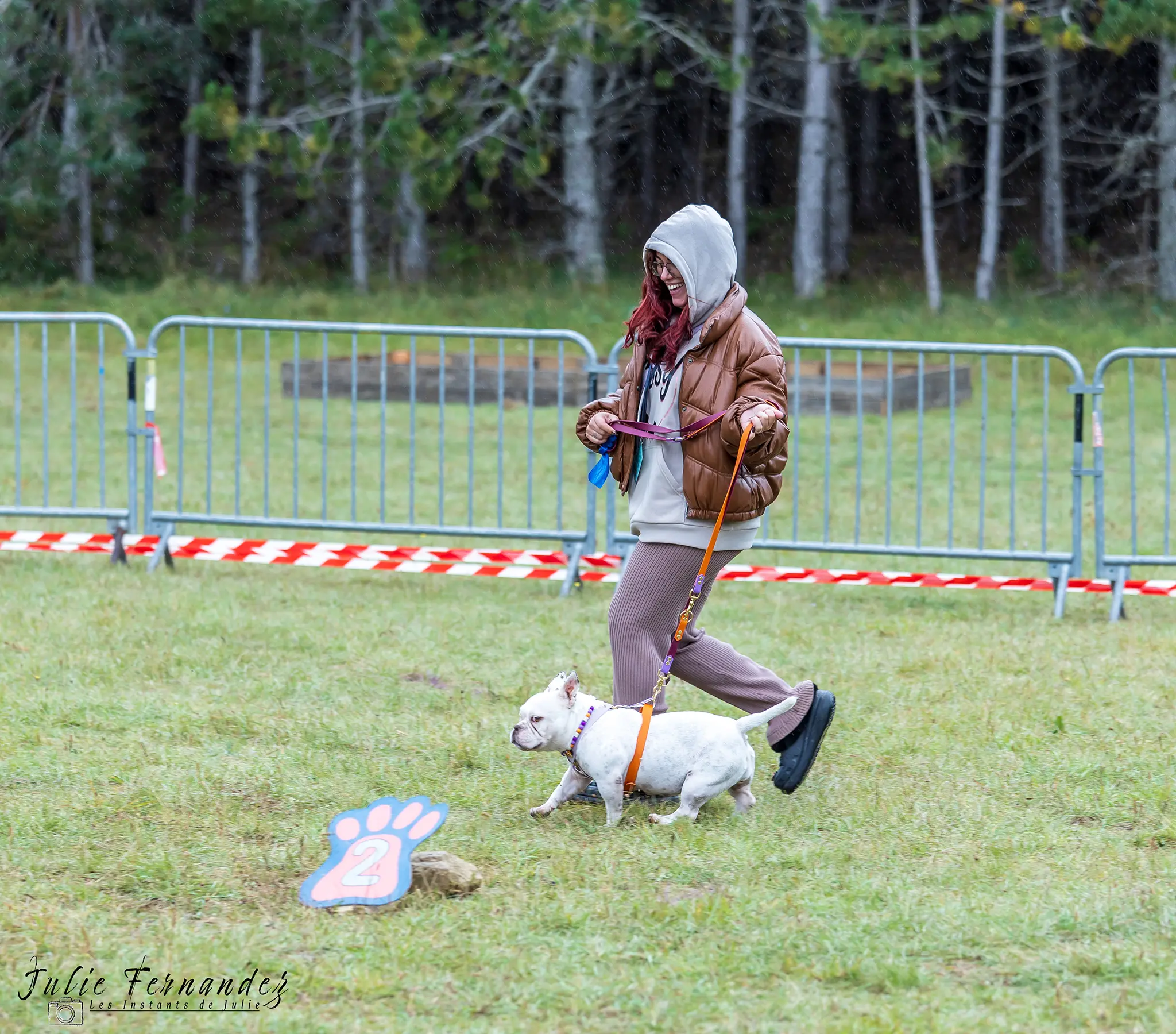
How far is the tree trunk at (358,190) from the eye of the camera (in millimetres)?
26688

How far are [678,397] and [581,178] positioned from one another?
23102 millimetres

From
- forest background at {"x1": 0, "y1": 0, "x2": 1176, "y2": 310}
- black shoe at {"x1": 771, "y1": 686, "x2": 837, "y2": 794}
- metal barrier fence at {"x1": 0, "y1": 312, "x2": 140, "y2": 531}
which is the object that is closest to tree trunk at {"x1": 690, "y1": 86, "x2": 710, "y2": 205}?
forest background at {"x1": 0, "y1": 0, "x2": 1176, "y2": 310}

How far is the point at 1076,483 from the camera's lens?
28.0 feet

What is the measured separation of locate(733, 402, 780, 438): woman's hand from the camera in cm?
470

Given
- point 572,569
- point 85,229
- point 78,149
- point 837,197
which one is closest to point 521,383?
point 572,569

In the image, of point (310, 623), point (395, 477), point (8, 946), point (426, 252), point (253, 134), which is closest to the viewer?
point (8, 946)

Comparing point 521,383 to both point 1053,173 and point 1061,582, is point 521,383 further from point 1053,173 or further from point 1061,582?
point 1053,173

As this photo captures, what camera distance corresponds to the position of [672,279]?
4.87m

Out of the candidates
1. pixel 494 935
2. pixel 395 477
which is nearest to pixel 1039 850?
pixel 494 935

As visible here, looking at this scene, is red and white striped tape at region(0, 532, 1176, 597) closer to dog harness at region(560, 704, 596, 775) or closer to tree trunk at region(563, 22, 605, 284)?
dog harness at region(560, 704, 596, 775)

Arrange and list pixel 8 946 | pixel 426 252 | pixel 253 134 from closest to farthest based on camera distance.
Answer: pixel 8 946, pixel 253 134, pixel 426 252

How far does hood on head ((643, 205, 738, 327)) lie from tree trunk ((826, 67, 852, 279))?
89.3 feet

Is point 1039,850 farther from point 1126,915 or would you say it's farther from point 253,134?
point 253,134

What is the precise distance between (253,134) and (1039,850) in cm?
2001
